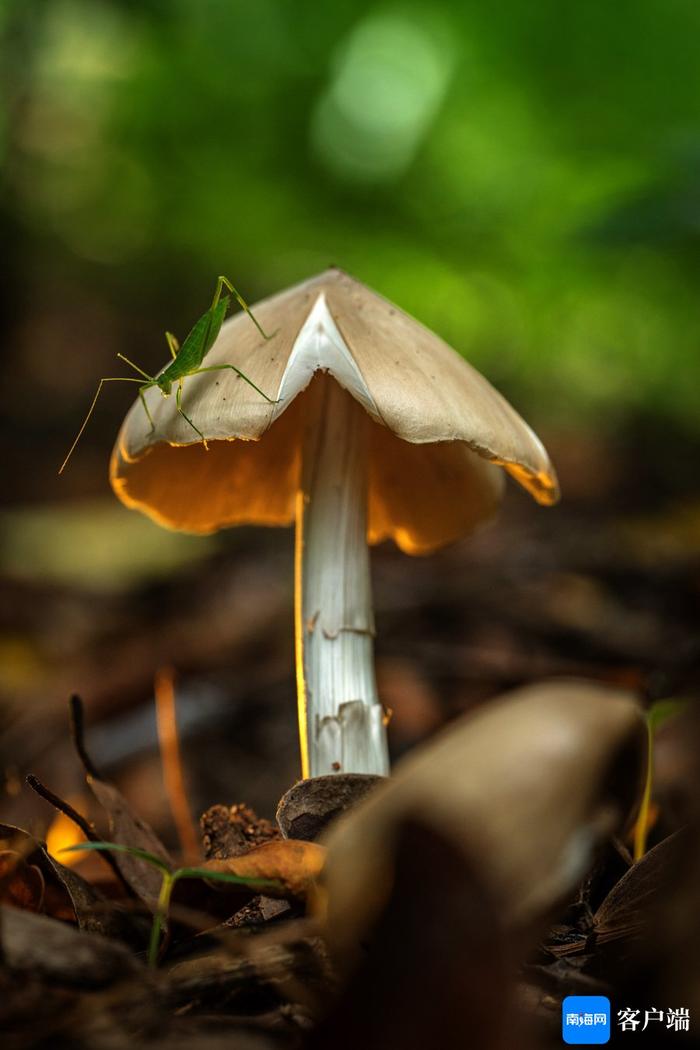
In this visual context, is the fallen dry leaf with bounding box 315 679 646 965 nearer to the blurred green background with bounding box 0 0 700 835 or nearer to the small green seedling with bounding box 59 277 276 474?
the small green seedling with bounding box 59 277 276 474

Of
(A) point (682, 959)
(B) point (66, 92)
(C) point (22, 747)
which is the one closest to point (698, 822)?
(A) point (682, 959)

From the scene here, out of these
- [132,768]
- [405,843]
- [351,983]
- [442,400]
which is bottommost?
[351,983]

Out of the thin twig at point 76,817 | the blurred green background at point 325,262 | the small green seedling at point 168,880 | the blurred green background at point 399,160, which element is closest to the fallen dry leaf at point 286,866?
the small green seedling at point 168,880

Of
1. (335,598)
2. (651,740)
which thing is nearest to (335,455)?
(335,598)

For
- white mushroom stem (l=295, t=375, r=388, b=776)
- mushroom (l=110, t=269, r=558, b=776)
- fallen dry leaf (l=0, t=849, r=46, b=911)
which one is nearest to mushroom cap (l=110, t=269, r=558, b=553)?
mushroom (l=110, t=269, r=558, b=776)

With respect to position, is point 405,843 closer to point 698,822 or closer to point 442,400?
point 698,822

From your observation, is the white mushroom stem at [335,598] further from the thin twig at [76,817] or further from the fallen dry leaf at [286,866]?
the fallen dry leaf at [286,866]

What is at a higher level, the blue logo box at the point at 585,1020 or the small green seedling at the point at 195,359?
the small green seedling at the point at 195,359
